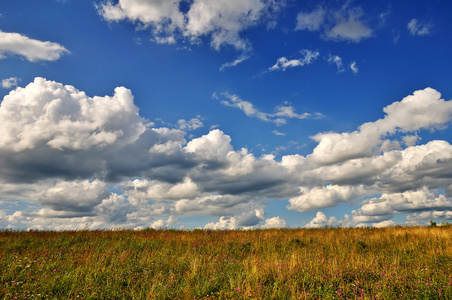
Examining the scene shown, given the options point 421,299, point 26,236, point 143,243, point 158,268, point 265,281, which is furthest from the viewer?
point 26,236

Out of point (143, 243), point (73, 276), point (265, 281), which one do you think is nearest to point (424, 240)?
point (265, 281)

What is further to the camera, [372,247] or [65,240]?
[65,240]

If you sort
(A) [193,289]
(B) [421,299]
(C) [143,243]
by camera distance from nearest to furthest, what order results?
1. (B) [421,299]
2. (A) [193,289]
3. (C) [143,243]

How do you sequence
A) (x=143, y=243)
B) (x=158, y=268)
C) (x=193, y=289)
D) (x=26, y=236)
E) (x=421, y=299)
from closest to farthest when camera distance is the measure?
(x=421, y=299)
(x=193, y=289)
(x=158, y=268)
(x=143, y=243)
(x=26, y=236)

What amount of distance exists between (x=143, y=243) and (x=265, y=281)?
7.58 metres

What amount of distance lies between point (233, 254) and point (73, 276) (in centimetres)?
583

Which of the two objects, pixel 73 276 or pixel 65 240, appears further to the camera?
pixel 65 240

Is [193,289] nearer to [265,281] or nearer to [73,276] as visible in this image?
[265,281]

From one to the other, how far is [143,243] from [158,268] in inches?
188

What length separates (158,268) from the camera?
27.6 ft

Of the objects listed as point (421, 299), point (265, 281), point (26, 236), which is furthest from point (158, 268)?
point (26, 236)

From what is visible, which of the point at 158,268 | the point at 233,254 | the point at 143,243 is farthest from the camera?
the point at 143,243

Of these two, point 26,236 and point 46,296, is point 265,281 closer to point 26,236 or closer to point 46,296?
point 46,296

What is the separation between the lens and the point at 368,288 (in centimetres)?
655
